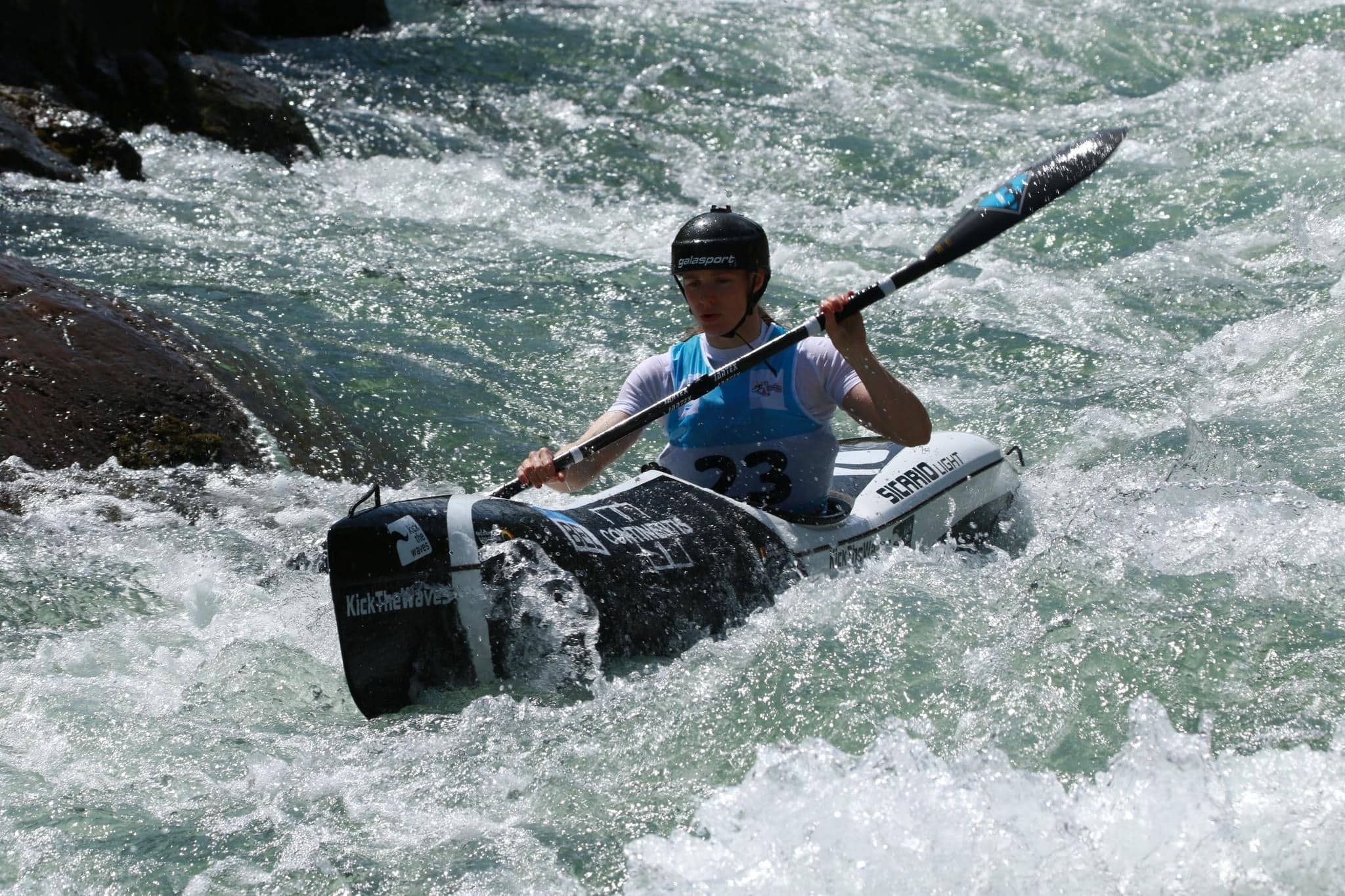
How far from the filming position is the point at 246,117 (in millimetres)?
10773


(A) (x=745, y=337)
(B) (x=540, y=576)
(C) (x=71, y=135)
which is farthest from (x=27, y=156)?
(B) (x=540, y=576)

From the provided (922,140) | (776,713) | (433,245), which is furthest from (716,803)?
(922,140)

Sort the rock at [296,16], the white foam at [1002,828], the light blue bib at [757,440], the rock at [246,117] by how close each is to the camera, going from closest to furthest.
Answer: the white foam at [1002,828] < the light blue bib at [757,440] < the rock at [246,117] < the rock at [296,16]

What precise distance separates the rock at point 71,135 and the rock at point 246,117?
1.02 m

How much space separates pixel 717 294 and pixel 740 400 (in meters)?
0.35

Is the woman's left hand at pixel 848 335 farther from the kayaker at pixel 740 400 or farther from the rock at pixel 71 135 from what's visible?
the rock at pixel 71 135

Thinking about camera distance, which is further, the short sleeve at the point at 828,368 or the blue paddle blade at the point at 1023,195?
the blue paddle blade at the point at 1023,195

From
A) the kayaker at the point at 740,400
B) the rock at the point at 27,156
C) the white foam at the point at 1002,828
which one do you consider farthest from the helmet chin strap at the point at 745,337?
the rock at the point at 27,156

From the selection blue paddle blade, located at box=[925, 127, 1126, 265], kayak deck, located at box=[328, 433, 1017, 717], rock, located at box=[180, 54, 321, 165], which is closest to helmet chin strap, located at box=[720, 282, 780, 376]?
kayak deck, located at box=[328, 433, 1017, 717]

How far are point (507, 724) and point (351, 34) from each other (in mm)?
12092

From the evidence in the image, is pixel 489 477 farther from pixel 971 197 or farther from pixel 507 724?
pixel 971 197

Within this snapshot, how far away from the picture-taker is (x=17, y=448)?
5312mm

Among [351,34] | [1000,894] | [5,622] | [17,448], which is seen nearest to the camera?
[1000,894]

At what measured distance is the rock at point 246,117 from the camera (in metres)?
10.6
